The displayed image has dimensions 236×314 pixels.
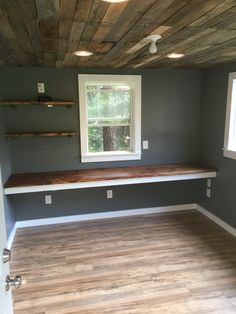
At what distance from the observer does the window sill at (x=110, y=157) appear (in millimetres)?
3848

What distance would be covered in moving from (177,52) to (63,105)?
5.64 ft

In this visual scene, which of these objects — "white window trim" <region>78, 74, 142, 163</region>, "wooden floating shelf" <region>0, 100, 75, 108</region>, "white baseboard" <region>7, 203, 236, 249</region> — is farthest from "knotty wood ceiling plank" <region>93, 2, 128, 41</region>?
"white baseboard" <region>7, 203, 236, 249</region>

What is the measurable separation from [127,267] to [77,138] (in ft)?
6.14

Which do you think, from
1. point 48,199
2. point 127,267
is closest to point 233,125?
point 127,267

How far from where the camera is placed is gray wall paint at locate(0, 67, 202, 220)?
357 cm

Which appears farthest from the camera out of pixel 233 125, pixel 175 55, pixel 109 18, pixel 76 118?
pixel 76 118

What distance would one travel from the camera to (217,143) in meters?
3.78

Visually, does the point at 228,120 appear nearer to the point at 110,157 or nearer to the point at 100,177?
the point at 110,157

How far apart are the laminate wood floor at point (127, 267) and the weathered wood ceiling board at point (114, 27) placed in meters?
2.18

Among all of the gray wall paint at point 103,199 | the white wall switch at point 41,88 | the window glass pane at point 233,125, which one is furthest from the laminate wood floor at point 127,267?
the white wall switch at point 41,88

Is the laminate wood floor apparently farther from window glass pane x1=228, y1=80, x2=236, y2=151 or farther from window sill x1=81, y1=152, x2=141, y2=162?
window glass pane x1=228, y1=80, x2=236, y2=151

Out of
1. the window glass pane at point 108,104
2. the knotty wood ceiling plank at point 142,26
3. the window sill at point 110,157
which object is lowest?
the window sill at point 110,157

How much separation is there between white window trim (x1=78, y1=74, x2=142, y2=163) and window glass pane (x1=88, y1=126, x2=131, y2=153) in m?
0.10

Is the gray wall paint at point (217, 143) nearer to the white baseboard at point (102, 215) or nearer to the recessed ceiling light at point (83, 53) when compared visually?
the white baseboard at point (102, 215)
